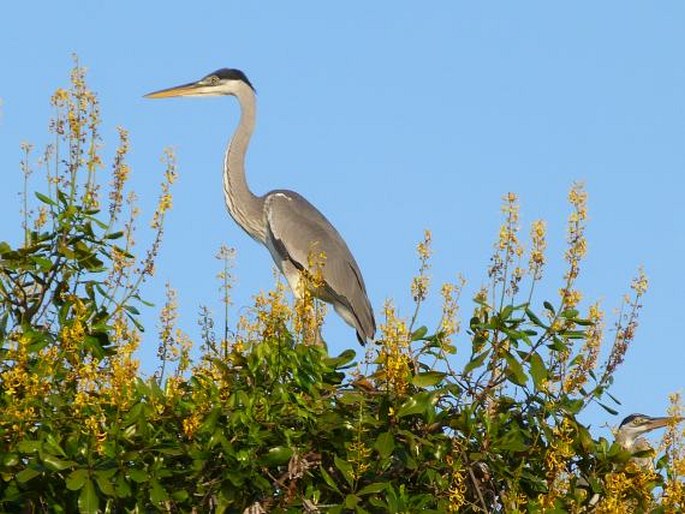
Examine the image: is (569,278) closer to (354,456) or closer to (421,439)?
(421,439)

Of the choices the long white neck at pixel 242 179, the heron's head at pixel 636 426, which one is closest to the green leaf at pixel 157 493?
the heron's head at pixel 636 426

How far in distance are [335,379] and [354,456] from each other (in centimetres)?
73

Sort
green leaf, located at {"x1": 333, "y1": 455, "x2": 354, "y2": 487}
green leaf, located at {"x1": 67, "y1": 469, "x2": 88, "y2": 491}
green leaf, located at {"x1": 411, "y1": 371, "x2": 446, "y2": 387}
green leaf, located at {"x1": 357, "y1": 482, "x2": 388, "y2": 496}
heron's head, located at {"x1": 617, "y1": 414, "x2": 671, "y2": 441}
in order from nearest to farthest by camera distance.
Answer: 1. green leaf, located at {"x1": 67, "y1": 469, "x2": 88, "y2": 491}
2. green leaf, located at {"x1": 333, "y1": 455, "x2": 354, "y2": 487}
3. green leaf, located at {"x1": 357, "y1": 482, "x2": 388, "y2": 496}
4. green leaf, located at {"x1": 411, "y1": 371, "x2": 446, "y2": 387}
5. heron's head, located at {"x1": 617, "y1": 414, "x2": 671, "y2": 441}

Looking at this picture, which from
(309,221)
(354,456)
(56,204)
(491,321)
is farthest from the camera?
(309,221)

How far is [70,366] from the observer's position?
5168 mm

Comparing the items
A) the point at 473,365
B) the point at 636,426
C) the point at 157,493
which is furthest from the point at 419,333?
the point at 636,426

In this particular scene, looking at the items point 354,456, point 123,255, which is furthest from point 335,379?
point 123,255

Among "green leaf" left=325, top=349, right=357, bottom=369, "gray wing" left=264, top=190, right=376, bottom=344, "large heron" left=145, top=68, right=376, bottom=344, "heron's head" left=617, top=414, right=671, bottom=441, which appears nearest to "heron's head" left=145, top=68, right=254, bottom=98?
"large heron" left=145, top=68, right=376, bottom=344

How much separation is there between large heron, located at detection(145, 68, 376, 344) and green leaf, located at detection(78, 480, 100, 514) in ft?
17.3

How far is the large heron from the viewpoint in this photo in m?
10.0

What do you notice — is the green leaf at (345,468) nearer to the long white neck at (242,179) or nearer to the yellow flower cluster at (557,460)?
the yellow flower cluster at (557,460)

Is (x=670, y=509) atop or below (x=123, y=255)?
below

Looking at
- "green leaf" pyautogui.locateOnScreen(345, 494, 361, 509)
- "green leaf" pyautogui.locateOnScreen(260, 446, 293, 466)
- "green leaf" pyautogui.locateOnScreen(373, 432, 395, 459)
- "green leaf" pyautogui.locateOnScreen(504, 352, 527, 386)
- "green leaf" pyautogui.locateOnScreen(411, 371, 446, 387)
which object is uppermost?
"green leaf" pyautogui.locateOnScreen(504, 352, 527, 386)

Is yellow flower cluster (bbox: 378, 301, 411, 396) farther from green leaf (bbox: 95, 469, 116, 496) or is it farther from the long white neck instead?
the long white neck
